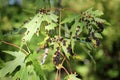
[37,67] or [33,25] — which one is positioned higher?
[33,25]

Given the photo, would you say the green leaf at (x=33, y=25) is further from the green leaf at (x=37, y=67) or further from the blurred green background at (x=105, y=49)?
the blurred green background at (x=105, y=49)

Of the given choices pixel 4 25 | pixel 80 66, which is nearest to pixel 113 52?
pixel 80 66

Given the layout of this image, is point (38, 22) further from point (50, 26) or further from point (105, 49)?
point (105, 49)

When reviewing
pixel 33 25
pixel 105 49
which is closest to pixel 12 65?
pixel 33 25

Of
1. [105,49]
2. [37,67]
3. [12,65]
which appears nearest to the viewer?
[37,67]

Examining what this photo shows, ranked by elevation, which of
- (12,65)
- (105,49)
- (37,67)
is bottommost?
(37,67)

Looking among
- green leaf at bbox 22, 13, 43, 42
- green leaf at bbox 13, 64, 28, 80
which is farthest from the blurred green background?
green leaf at bbox 13, 64, 28, 80

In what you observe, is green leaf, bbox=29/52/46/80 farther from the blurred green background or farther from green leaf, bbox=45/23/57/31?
the blurred green background

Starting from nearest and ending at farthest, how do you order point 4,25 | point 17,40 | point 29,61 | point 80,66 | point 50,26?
point 29,61, point 50,26, point 17,40, point 4,25, point 80,66

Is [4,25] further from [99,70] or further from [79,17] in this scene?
[79,17]

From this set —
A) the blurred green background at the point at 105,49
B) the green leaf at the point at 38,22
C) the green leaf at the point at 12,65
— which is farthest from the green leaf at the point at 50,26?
the blurred green background at the point at 105,49

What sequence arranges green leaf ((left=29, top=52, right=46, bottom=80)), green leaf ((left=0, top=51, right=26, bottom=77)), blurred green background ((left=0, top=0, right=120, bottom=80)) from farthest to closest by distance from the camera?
1. blurred green background ((left=0, top=0, right=120, bottom=80))
2. green leaf ((left=0, top=51, right=26, bottom=77))
3. green leaf ((left=29, top=52, right=46, bottom=80))
